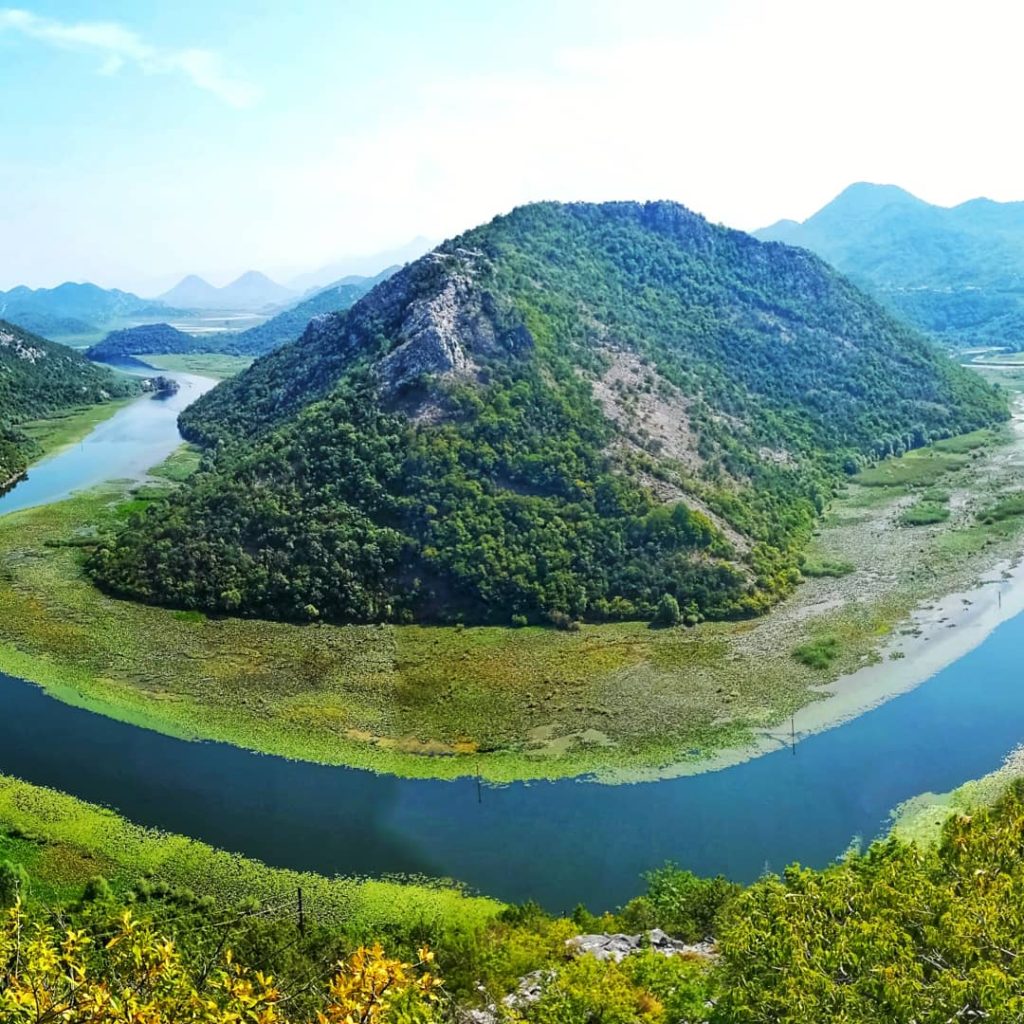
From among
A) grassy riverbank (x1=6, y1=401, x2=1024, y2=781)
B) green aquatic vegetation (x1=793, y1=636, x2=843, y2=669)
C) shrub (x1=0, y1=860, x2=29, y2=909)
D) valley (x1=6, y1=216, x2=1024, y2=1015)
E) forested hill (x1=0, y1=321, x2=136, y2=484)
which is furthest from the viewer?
forested hill (x1=0, y1=321, x2=136, y2=484)

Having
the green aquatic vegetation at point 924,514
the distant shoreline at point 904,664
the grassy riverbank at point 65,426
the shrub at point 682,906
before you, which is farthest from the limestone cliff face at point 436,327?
the grassy riverbank at point 65,426

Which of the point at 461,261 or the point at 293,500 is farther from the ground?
the point at 461,261

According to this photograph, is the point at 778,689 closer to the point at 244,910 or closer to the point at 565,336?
the point at 244,910

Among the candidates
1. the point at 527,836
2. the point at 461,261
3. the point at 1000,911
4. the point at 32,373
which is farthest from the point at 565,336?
the point at 32,373

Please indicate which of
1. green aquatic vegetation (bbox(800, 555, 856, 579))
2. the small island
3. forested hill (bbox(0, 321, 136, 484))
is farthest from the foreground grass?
the small island

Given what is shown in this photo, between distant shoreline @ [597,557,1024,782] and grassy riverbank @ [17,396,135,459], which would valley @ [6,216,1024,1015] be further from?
grassy riverbank @ [17,396,135,459]

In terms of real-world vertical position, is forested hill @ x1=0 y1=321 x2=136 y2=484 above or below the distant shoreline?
above
